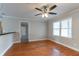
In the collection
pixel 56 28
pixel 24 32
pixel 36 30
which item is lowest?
pixel 24 32

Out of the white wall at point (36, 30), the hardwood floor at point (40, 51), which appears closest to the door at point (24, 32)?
A: the white wall at point (36, 30)

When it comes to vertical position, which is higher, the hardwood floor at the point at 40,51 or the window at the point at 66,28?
the window at the point at 66,28

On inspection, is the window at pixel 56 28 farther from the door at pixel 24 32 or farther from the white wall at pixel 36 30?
the door at pixel 24 32

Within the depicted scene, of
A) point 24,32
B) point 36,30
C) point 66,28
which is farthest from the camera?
point 36,30

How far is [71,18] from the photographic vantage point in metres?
4.17

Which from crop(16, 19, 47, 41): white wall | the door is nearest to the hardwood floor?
the door

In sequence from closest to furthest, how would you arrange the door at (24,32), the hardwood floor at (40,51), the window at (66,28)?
the hardwood floor at (40,51)
the window at (66,28)
the door at (24,32)

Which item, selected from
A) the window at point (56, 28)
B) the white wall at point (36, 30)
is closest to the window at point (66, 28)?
the window at point (56, 28)

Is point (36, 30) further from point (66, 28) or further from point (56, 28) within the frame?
point (66, 28)

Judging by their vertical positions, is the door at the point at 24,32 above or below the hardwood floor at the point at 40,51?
above

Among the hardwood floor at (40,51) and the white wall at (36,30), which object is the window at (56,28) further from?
the hardwood floor at (40,51)

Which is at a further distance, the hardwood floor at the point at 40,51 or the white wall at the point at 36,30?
the white wall at the point at 36,30

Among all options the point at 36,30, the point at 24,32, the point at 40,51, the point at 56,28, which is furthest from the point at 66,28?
the point at 24,32

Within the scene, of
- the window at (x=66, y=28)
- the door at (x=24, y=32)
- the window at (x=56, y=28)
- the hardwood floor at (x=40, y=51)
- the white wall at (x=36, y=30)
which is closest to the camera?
the hardwood floor at (x=40, y=51)
